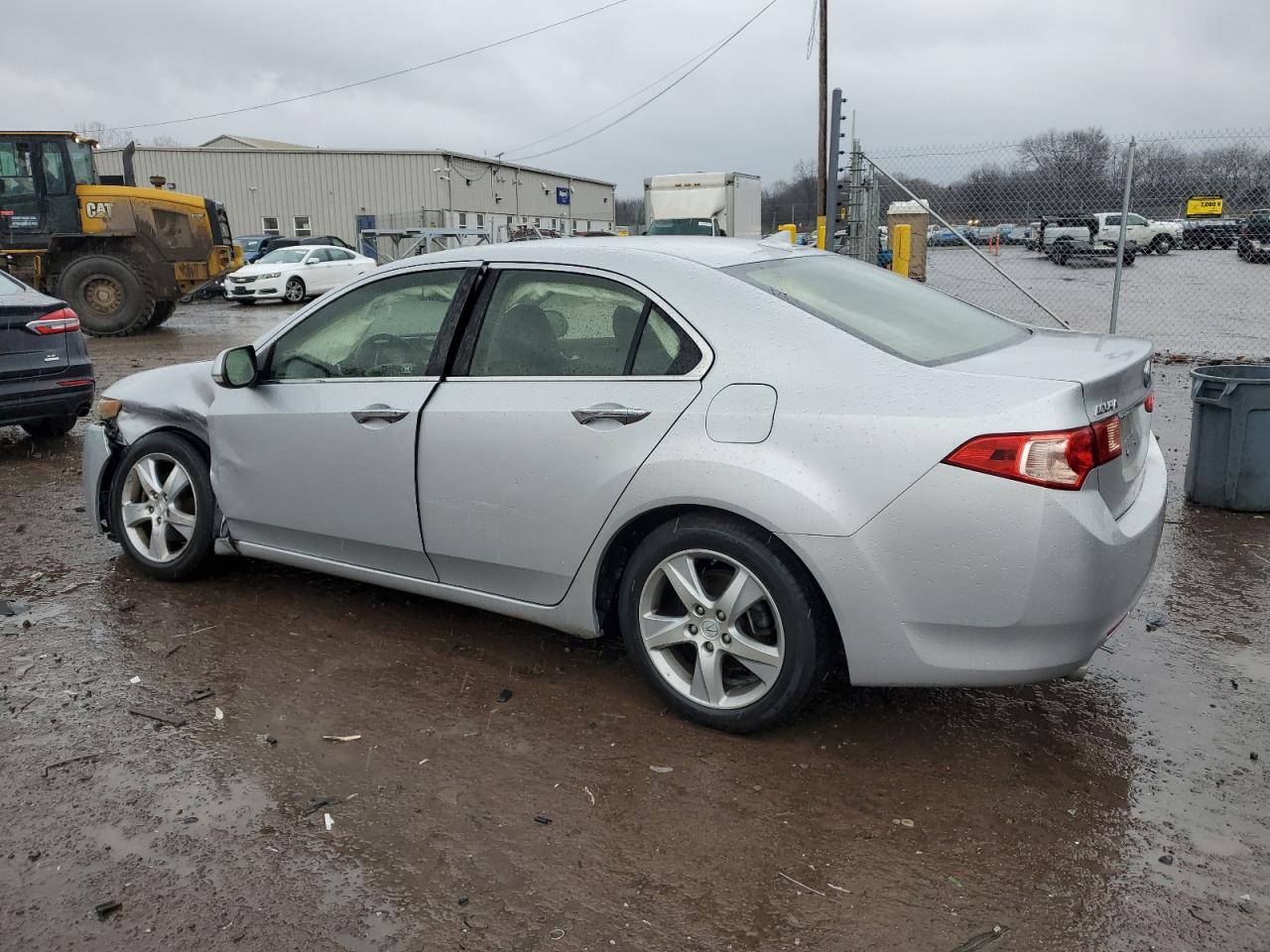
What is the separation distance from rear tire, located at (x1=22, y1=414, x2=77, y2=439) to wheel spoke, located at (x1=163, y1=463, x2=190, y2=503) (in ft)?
14.6

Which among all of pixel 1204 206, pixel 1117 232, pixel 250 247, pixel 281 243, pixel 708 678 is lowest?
pixel 708 678

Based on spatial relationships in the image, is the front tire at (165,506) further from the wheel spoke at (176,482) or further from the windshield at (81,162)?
the windshield at (81,162)

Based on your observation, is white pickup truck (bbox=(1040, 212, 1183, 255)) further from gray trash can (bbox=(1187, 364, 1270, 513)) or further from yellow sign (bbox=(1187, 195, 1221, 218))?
gray trash can (bbox=(1187, 364, 1270, 513))

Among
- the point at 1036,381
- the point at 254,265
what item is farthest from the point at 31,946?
the point at 254,265

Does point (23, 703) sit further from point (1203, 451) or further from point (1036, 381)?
point (1203, 451)

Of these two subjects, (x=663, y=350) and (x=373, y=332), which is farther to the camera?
(x=373, y=332)

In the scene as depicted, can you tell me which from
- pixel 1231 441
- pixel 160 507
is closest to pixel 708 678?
pixel 160 507

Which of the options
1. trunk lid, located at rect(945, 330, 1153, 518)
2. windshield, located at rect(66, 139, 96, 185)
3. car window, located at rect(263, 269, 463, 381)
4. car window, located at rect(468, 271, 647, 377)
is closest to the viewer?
trunk lid, located at rect(945, 330, 1153, 518)

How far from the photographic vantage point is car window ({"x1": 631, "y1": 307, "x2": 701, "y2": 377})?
3.41 meters

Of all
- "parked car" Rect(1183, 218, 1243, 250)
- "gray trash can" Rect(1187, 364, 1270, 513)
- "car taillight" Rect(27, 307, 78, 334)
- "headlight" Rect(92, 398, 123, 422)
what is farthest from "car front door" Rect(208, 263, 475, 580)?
"parked car" Rect(1183, 218, 1243, 250)

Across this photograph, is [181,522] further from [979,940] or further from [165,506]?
[979,940]

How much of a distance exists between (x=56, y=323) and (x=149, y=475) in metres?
3.84

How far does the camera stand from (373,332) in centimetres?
426

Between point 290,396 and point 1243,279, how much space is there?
50.3 ft
